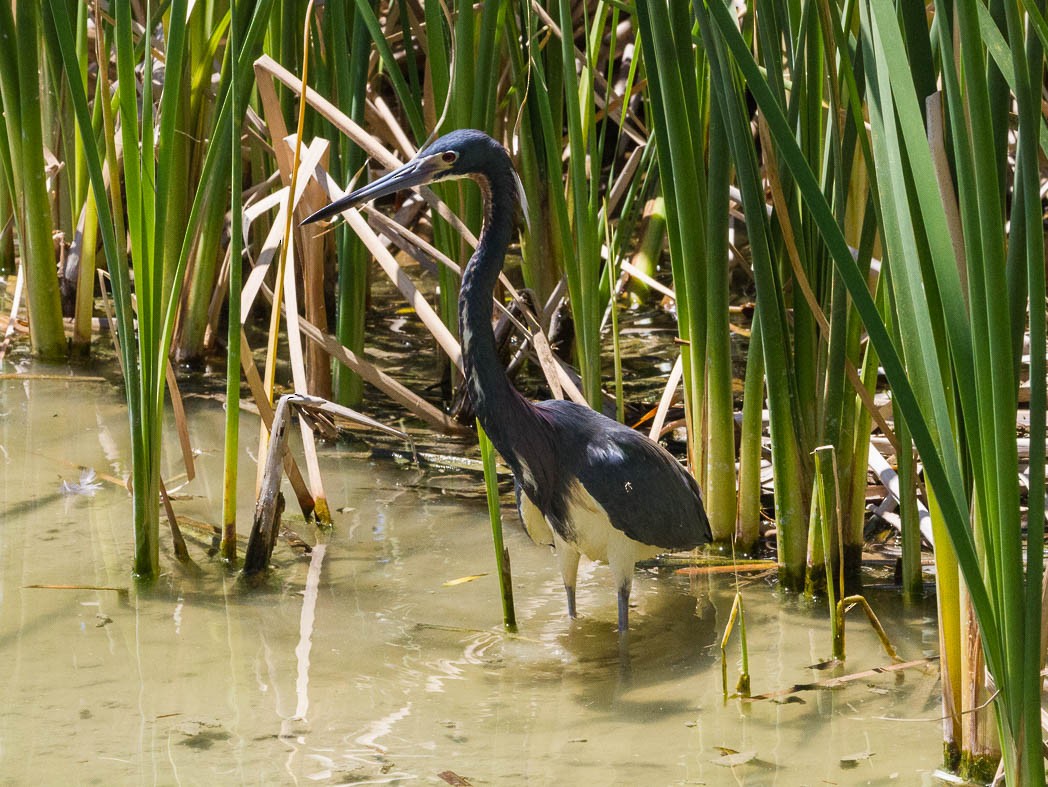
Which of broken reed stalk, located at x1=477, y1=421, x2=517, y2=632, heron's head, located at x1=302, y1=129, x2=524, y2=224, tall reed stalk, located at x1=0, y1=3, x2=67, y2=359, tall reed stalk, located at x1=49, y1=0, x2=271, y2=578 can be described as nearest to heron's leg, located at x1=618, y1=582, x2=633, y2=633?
broken reed stalk, located at x1=477, y1=421, x2=517, y2=632

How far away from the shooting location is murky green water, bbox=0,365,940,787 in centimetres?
239

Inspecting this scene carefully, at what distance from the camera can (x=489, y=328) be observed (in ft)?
9.67

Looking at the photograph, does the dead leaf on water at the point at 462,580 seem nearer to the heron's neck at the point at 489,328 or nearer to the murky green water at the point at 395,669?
the murky green water at the point at 395,669

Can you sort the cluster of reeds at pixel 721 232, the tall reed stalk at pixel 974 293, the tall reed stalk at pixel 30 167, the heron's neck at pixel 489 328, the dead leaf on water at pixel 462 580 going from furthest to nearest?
1. the tall reed stalk at pixel 30 167
2. the dead leaf on water at pixel 462 580
3. the heron's neck at pixel 489 328
4. the cluster of reeds at pixel 721 232
5. the tall reed stalk at pixel 974 293

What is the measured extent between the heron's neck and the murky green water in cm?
51

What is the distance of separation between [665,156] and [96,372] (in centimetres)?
254

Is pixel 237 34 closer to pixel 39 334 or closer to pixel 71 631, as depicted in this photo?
pixel 71 631

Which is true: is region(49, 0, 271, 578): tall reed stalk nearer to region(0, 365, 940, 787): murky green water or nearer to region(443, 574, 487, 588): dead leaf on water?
region(0, 365, 940, 787): murky green water

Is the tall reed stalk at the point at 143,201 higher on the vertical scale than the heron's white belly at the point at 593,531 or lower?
Answer: higher

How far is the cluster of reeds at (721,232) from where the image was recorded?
5.81ft

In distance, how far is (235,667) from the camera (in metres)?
2.78

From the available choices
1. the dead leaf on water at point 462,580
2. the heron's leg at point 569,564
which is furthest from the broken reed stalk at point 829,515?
the dead leaf on water at point 462,580

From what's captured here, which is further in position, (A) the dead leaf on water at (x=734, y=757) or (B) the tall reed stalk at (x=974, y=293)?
(A) the dead leaf on water at (x=734, y=757)

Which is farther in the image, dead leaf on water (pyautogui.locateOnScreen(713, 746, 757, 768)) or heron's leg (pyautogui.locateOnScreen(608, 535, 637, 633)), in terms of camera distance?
heron's leg (pyautogui.locateOnScreen(608, 535, 637, 633))
